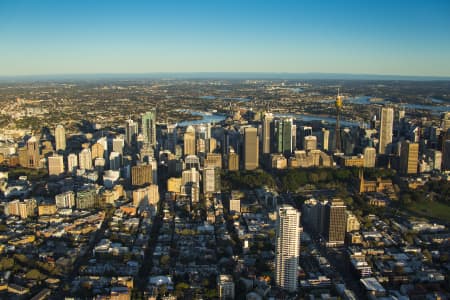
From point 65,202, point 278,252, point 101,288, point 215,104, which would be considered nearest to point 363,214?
point 278,252

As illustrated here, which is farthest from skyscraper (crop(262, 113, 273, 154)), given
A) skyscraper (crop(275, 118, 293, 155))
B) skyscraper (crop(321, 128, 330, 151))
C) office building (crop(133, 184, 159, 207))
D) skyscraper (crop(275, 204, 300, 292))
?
skyscraper (crop(275, 204, 300, 292))

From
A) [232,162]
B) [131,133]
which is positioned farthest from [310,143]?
[131,133]

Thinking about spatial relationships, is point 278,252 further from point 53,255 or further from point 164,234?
point 53,255

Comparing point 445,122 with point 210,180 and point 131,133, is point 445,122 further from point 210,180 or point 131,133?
point 131,133

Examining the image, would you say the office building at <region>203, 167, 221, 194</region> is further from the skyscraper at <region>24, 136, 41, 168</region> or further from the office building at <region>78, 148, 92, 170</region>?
the skyscraper at <region>24, 136, 41, 168</region>

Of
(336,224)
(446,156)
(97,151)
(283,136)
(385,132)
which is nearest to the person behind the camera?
(336,224)
